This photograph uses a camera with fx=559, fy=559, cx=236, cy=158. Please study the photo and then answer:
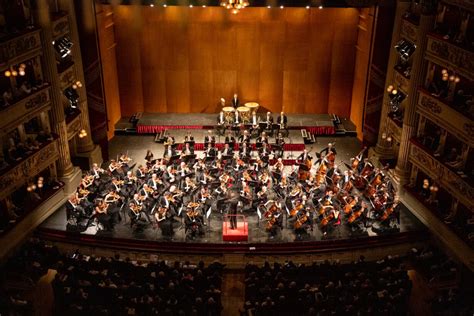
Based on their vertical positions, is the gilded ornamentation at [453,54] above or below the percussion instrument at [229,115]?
above

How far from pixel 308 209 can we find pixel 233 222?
6.00ft

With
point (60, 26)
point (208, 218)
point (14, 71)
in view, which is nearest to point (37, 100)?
point (14, 71)

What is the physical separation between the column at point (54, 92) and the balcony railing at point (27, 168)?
0.94 ft

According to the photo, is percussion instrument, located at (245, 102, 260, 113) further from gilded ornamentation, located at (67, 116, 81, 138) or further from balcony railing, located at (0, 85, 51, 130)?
balcony railing, located at (0, 85, 51, 130)

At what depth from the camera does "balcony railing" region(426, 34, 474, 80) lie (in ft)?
39.4

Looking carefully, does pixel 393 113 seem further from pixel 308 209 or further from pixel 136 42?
pixel 136 42

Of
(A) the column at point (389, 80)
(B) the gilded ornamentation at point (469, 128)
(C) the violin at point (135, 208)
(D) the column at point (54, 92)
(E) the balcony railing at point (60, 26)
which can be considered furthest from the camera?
(A) the column at point (389, 80)

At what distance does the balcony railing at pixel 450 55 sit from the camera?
12008mm

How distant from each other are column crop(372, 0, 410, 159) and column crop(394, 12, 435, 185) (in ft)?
2.33

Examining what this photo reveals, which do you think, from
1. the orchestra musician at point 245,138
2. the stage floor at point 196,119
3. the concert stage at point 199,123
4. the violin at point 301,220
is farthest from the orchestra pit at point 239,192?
the stage floor at point 196,119

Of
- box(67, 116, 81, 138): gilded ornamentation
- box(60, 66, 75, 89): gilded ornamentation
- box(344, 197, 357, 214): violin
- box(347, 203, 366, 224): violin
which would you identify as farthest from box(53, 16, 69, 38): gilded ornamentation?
box(347, 203, 366, 224): violin

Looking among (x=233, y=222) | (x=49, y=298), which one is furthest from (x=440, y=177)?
(x=49, y=298)

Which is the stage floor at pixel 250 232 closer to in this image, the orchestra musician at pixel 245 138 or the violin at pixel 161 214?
the violin at pixel 161 214

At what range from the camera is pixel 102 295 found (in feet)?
37.8
